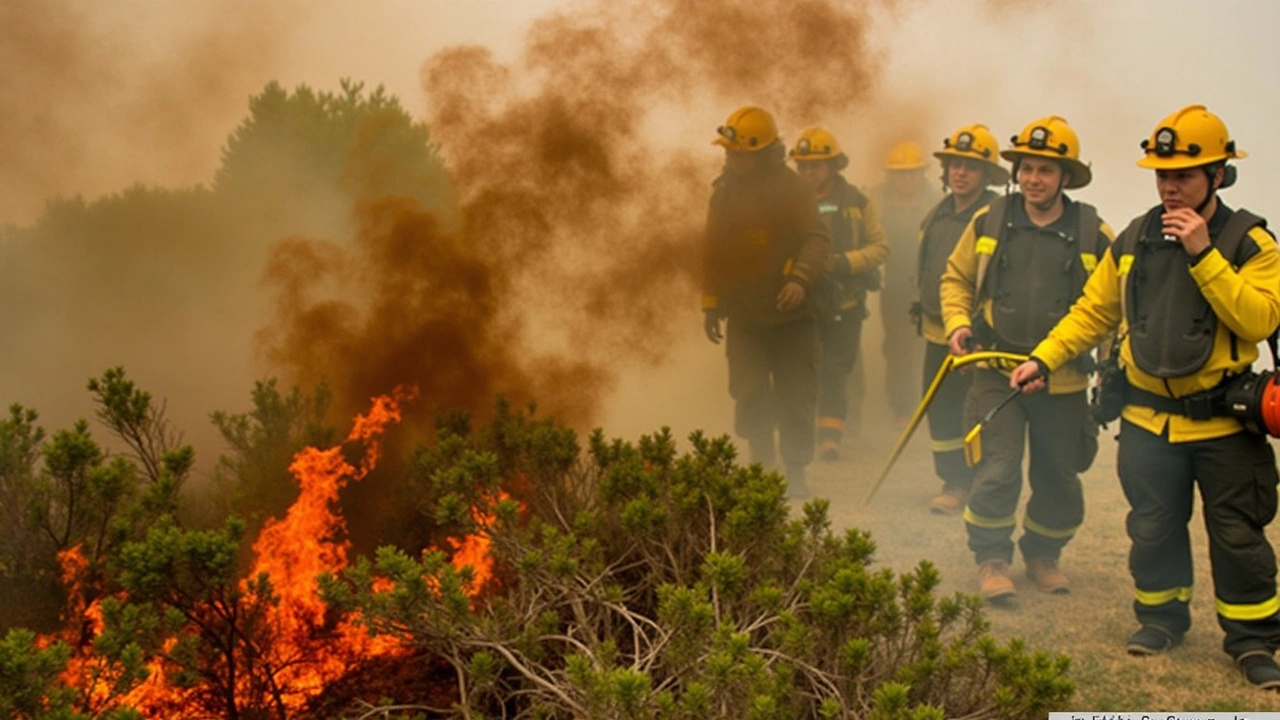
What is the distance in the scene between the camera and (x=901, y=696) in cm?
269

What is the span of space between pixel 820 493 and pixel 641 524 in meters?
3.46

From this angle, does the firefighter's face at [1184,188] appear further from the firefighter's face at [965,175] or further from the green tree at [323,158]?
the green tree at [323,158]

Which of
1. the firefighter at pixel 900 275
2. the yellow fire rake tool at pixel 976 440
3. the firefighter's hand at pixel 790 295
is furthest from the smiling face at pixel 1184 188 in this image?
the firefighter at pixel 900 275

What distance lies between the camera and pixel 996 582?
5.11 meters

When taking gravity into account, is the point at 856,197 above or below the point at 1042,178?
above

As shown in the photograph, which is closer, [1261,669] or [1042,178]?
[1261,669]

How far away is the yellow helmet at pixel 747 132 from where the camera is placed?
6.66m

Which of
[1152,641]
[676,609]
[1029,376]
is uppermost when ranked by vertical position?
[1029,376]

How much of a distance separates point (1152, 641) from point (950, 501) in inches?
92.8

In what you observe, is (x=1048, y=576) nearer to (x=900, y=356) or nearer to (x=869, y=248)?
(x=869, y=248)

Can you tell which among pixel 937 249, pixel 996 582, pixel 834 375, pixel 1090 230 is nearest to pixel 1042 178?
pixel 1090 230

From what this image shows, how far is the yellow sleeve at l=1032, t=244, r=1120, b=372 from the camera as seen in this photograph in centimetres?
440

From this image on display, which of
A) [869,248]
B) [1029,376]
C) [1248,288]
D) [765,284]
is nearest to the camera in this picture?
[1248,288]

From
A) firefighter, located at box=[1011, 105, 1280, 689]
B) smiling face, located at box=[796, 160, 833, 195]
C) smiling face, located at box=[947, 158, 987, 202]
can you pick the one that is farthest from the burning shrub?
smiling face, located at box=[796, 160, 833, 195]
